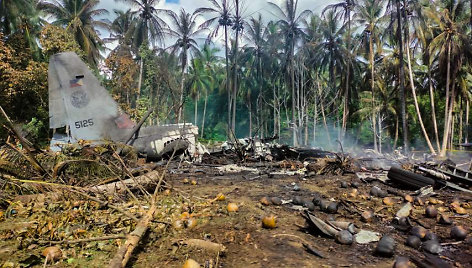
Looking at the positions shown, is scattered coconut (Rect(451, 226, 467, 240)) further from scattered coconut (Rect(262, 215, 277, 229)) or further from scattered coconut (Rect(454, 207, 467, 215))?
scattered coconut (Rect(262, 215, 277, 229))

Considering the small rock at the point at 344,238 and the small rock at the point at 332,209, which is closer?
the small rock at the point at 344,238

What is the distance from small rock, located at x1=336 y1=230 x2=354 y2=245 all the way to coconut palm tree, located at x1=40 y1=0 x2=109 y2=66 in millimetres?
29661

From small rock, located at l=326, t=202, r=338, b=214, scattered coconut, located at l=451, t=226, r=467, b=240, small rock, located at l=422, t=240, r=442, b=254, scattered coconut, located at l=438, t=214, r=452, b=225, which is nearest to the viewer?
small rock, located at l=422, t=240, r=442, b=254

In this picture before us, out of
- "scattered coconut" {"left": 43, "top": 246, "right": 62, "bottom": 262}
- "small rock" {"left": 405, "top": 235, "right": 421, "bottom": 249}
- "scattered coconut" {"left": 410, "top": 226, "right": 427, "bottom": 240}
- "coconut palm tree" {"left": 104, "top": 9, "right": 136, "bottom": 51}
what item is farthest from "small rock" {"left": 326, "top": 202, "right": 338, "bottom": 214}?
"coconut palm tree" {"left": 104, "top": 9, "right": 136, "bottom": 51}

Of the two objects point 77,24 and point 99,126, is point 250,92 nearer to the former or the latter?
point 77,24

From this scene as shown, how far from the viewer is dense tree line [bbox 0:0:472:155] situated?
2064 cm

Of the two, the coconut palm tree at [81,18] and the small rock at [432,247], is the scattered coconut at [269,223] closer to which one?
the small rock at [432,247]

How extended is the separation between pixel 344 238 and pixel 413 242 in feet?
3.02

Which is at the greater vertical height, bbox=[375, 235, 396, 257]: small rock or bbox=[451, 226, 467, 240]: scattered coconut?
bbox=[375, 235, 396, 257]: small rock

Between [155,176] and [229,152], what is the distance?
1041cm

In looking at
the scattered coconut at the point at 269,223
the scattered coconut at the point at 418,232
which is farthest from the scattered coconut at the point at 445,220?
the scattered coconut at the point at 269,223

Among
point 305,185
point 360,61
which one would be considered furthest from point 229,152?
point 360,61

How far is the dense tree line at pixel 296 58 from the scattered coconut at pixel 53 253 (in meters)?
12.8

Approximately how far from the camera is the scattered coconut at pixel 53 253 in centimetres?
299
